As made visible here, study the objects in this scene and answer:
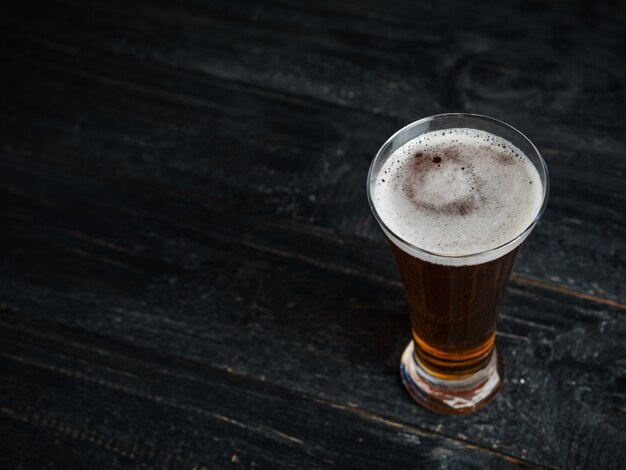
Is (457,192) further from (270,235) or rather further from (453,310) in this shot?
(270,235)

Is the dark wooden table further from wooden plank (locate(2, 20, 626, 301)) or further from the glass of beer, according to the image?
the glass of beer

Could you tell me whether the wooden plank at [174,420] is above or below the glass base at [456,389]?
below

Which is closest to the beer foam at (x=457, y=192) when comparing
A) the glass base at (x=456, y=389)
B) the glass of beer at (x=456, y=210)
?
the glass of beer at (x=456, y=210)

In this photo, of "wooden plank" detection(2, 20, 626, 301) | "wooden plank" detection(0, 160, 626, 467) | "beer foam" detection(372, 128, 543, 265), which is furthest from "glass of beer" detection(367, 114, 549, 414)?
"wooden plank" detection(2, 20, 626, 301)

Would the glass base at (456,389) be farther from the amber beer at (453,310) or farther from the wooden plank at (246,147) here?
the wooden plank at (246,147)

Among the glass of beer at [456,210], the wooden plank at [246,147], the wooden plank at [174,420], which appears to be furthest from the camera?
the wooden plank at [246,147]

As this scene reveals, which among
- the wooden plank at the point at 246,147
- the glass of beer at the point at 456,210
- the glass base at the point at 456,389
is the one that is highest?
the glass of beer at the point at 456,210

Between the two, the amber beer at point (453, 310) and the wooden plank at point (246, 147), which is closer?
the amber beer at point (453, 310)

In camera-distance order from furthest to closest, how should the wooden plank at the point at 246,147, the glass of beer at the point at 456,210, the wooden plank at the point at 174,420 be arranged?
the wooden plank at the point at 246,147 → the wooden plank at the point at 174,420 → the glass of beer at the point at 456,210
